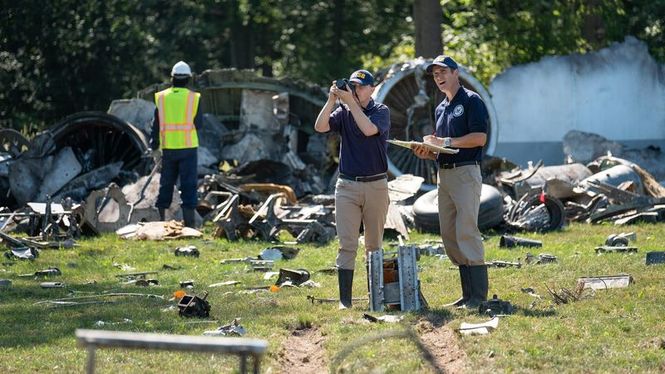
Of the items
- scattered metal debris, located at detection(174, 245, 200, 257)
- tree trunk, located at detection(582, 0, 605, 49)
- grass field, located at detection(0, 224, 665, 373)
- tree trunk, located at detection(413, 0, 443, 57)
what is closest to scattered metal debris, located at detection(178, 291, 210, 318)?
grass field, located at detection(0, 224, 665, 373)

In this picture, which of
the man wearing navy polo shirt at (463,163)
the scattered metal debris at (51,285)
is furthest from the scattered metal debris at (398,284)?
the scattered metal debris at (51,285)

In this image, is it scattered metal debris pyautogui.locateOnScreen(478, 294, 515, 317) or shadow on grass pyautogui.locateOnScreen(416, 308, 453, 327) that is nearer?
shadow on grass pyautogui.locateOnScreen(416, 308, 453, 327)

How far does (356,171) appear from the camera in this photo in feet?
35.3

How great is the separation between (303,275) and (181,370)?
4300 millimetres

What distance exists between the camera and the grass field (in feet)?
27.8

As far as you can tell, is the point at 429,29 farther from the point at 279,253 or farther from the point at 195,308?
the point at 195,308

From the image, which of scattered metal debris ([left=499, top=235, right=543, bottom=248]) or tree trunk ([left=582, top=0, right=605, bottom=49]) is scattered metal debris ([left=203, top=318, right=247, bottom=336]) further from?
tree trunk ([left=582, top=0, right=605, bottom=49])

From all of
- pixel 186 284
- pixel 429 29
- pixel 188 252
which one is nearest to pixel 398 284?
pixel 186 284

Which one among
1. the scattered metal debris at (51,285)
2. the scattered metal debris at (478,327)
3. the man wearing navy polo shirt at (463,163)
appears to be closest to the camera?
the scattered metal debris at (478,327)

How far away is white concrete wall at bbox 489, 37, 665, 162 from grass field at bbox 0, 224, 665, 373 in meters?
10.3

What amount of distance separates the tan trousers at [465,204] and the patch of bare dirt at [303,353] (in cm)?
146

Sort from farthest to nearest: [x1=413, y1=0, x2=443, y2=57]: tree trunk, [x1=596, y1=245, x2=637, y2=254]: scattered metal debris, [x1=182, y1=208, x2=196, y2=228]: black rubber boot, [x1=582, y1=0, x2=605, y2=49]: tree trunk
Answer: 1. [x1=582, y1=0, x2=605, y2=49]: tree trunk
2. [x1=413, y1=0, x2=443, y2=57]: tree trunk
3. [x1=182, y1=208, x2=196, y2=228]: black rubber boot
4. [x1=596, y1=245, x2=637, y2=254]: scattered metal debris

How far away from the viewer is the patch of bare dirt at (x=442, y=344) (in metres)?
8.43

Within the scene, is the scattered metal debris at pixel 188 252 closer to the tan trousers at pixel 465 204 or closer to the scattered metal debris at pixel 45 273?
the scattered metal debris at pixel 45 273
